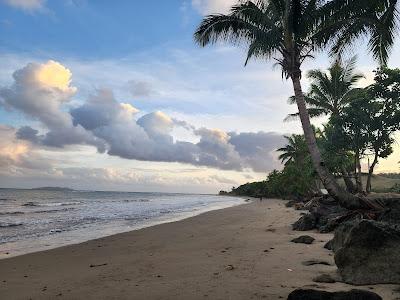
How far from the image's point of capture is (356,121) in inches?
1081

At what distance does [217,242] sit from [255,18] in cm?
909

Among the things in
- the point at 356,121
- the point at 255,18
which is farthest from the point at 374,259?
the point at 356,121

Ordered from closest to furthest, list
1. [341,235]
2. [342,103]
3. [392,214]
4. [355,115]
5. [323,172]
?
[341,235] < [392,214] < [323,172] < [355,115] < [342,103]

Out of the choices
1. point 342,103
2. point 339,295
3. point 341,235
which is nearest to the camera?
point 339,295

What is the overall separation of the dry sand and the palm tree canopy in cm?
737

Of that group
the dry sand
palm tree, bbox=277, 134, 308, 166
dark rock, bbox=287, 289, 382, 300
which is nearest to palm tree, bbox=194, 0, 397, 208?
the dry sand

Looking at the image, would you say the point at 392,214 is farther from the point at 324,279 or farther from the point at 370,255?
the point at 324,279

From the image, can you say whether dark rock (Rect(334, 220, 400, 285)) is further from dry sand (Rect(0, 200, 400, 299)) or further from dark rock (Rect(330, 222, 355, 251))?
dark rock (Rect(330, 222, 355, 251))

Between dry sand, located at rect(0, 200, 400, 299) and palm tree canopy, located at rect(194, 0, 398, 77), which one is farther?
palm tree canopy, located at rect(194, 0, 398, 77)

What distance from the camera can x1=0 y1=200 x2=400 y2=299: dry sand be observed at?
6016 millimetres

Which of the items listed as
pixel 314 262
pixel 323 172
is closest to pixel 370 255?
pixel 314 262

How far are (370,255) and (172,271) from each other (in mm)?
3639

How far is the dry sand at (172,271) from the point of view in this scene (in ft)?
19.7

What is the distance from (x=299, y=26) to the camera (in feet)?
48.6
